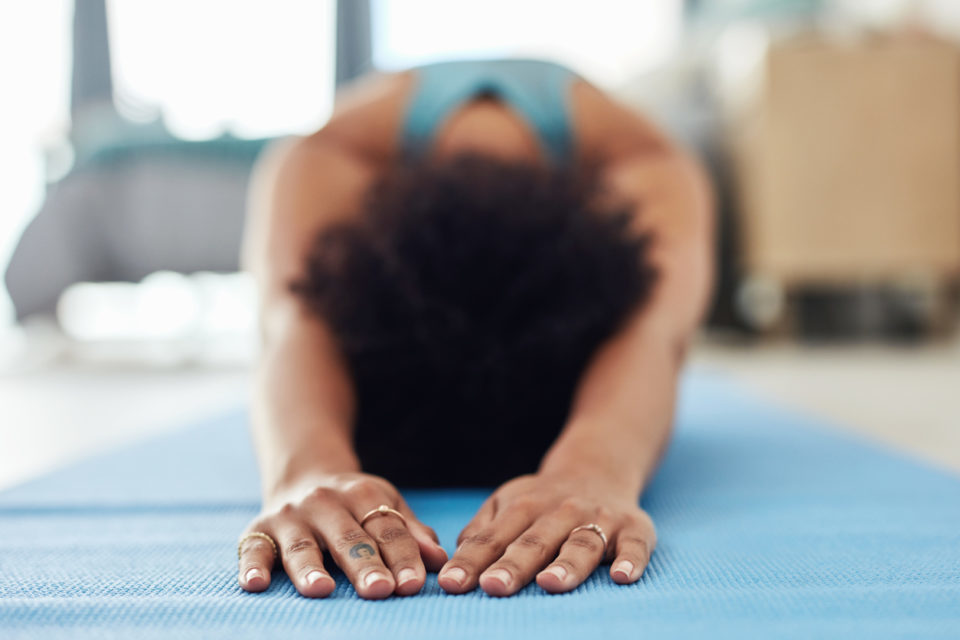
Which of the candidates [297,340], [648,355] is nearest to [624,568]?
[648,355]

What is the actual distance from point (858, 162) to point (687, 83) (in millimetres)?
1159

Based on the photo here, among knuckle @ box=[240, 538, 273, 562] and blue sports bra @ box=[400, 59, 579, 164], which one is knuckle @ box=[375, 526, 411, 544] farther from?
blue sports bra @ box=[400, 59, 579, 164]

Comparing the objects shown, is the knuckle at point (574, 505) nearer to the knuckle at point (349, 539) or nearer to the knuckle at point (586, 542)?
the knuckle at point (586, 542)

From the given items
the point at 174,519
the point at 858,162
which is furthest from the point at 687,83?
the point at 174,519

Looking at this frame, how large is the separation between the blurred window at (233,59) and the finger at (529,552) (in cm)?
466

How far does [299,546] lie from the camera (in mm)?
619

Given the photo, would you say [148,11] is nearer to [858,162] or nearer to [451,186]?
[858,162]

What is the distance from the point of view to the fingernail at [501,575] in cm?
58

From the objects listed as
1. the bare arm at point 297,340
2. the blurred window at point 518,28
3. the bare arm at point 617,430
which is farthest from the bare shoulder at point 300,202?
the blurred window at point 518,28

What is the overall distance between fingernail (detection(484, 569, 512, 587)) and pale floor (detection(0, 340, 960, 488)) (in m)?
0.82

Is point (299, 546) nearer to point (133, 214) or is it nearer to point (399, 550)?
point (399, 550)

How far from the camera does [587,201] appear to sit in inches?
39.7

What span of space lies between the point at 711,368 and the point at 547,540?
1.98m

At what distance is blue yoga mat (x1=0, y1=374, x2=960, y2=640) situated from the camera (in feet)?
1.77
